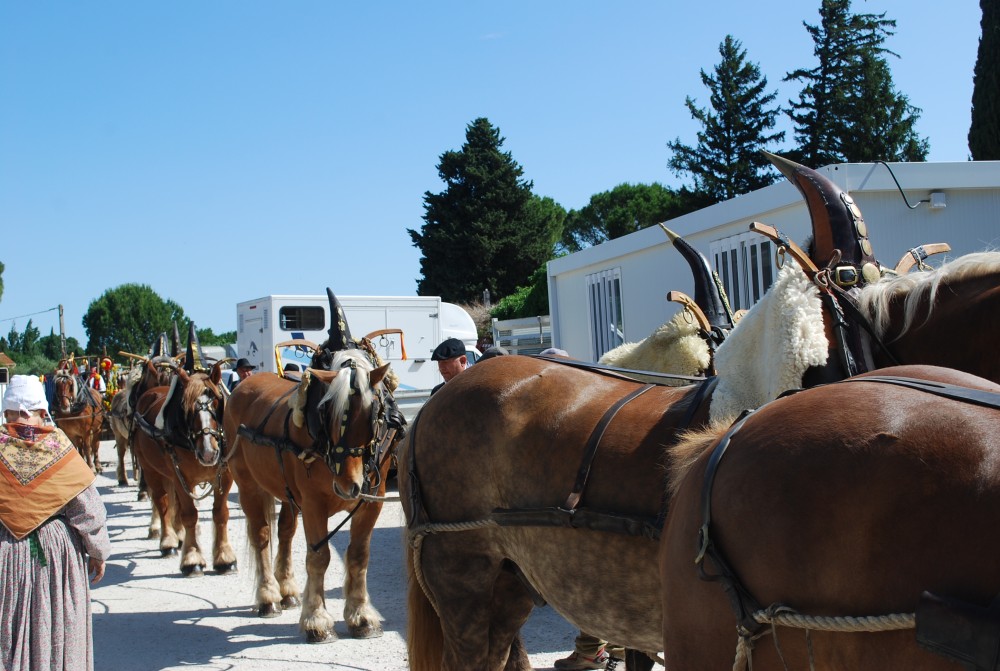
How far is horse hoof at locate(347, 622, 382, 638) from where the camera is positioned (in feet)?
19.0

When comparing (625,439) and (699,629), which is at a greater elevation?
(625,439)

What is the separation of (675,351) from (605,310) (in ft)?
24.2

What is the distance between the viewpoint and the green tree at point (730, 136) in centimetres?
3350

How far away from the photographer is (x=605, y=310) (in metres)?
11.5

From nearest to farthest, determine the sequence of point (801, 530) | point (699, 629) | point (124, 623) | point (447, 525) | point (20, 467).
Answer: point (801, 530)
point (699, 629)
point (447, 525)
point (20, 467)
point (124, 623)

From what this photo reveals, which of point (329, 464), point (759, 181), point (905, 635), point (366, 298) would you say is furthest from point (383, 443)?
point (759, 181)

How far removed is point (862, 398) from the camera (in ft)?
5.45

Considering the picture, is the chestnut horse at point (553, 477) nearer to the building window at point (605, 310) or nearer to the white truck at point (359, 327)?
the building window at point (605, 310)

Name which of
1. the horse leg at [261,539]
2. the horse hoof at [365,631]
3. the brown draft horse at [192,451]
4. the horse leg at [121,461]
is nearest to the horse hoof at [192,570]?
the brown draft horse at [192,451]

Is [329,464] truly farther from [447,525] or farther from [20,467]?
[447,525]

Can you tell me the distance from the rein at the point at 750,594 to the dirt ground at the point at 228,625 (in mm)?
3009

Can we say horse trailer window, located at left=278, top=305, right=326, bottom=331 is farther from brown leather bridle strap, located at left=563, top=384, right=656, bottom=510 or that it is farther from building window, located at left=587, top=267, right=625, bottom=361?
brown leather bridle strap, located at left=563, top=384, right=656, bottom=510

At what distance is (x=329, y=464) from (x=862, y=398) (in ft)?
14.3

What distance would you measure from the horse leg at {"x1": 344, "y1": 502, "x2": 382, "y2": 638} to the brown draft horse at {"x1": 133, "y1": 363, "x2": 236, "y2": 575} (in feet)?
8.30
